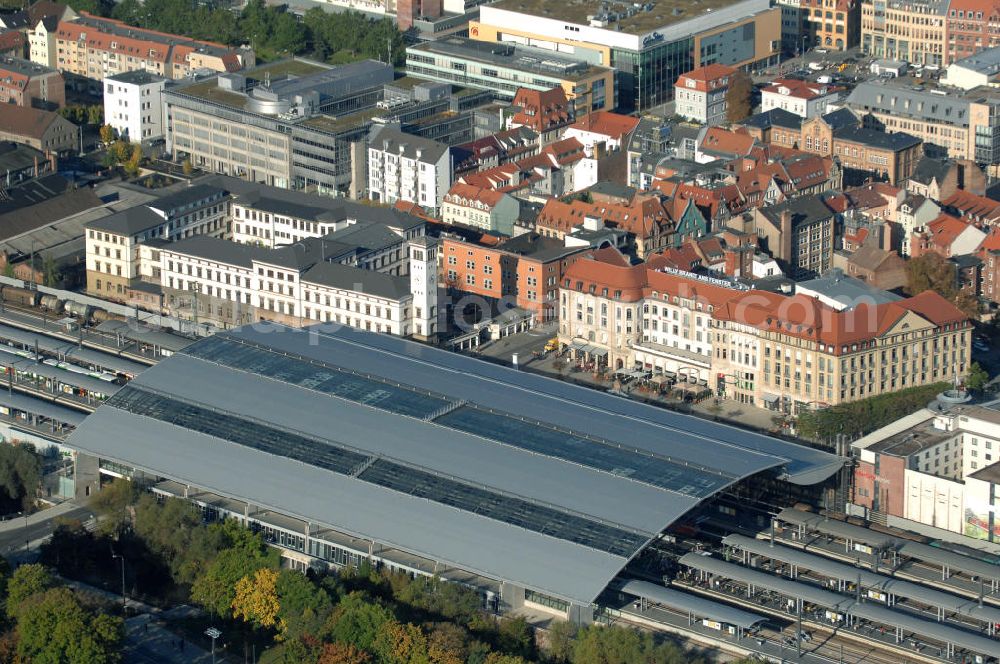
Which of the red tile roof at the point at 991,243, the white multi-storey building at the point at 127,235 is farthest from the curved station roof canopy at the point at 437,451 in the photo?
Answer: the red tile roof at the point at 991,243

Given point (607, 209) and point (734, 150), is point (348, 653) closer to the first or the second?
point (607, 209)

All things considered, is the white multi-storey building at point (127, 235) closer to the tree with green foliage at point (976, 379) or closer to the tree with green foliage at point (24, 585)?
the tree with green foliage at point (24, 585)

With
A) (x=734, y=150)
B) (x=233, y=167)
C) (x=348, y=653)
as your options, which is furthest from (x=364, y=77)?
(x=348, y=653)

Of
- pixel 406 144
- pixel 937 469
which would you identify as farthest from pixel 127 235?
pixel 937 469

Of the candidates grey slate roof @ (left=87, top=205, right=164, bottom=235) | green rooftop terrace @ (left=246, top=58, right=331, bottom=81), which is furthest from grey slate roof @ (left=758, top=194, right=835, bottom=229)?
green rooftop terrace @ (left=246, top=58, right=331, bottom=81)

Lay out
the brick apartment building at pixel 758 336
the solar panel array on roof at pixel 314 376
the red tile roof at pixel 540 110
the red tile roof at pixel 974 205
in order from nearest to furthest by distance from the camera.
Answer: the solar panel array on roof at pixel 314 376 → the brick apartment building at pixel 758 336 → the red tile roof at pixel 974 205 → the red tile roof at pixel 540 110

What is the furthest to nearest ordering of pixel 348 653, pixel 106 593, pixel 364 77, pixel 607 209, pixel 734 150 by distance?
pixel 364 77 → pixel 734 150 → pixel 607 209 → pixel 106 593 → pixel 348 653

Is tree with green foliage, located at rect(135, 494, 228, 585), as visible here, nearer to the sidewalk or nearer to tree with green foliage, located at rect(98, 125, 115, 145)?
the sidewalk
